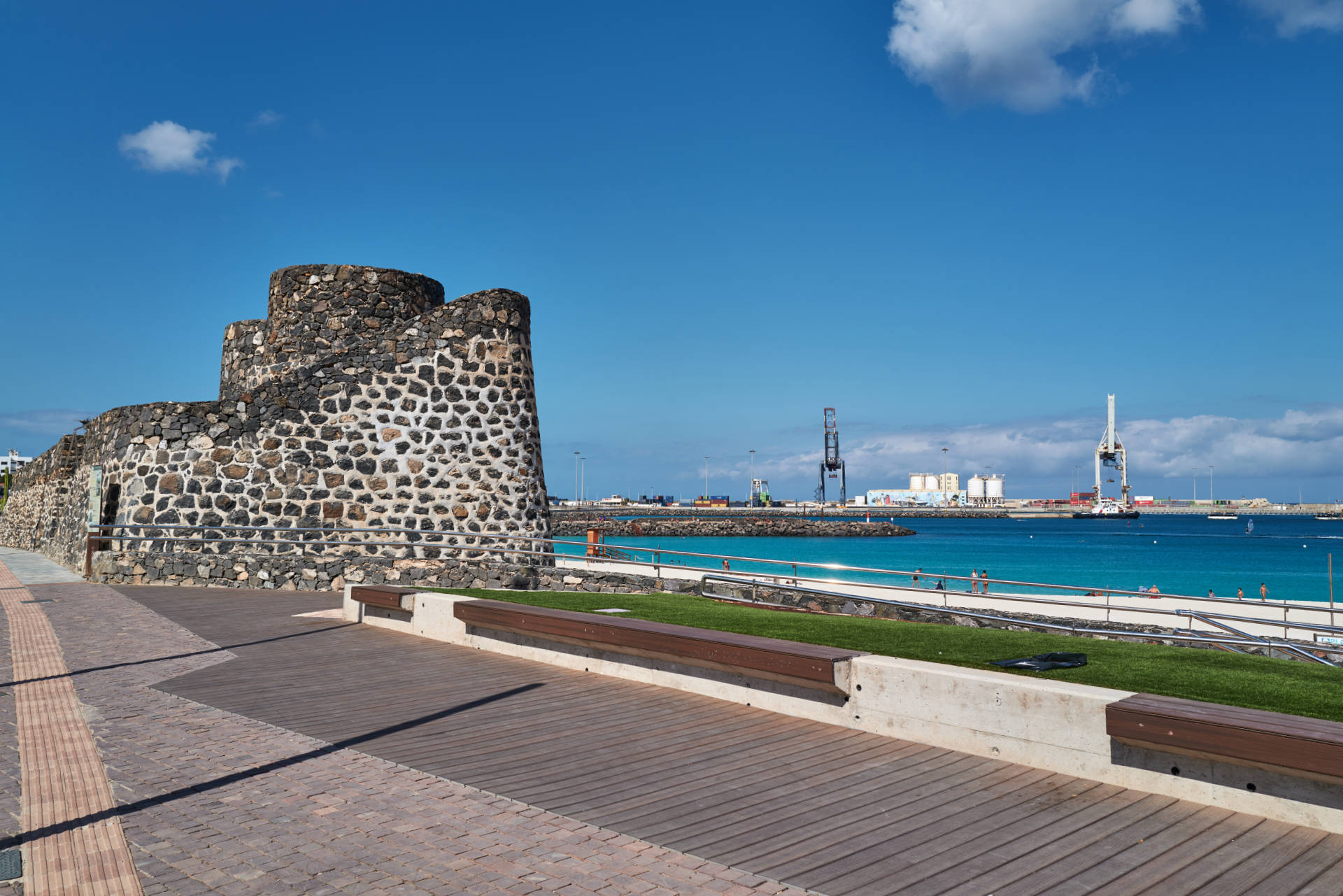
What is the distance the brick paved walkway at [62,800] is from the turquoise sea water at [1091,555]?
14.5 meters

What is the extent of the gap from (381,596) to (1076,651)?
752 cm

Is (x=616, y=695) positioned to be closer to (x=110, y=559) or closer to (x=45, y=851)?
(x=45, y=851)

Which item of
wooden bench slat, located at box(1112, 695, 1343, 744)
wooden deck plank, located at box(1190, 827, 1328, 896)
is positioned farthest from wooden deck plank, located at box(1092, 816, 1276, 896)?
wooden bench slat, located at box(1112, 695, 1343, 744)

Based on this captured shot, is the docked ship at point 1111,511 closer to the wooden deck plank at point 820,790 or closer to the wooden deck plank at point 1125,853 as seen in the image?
the wooden deck plank at point 820,790

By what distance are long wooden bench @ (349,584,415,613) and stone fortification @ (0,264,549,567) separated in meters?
3.90

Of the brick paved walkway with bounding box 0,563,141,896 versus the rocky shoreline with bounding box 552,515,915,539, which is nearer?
the brick paved walkway with bounding box 0,563,141,896

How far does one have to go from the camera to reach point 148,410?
1589cm

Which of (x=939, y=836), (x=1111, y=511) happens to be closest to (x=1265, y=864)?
(x=939, y=836)

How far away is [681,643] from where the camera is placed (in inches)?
284

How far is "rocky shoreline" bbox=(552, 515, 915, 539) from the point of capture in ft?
341

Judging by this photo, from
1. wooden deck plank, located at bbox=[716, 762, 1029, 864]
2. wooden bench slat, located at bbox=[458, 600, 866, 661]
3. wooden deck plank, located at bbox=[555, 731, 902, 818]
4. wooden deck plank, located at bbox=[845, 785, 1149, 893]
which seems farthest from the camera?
wooden bench slat, located at bbox=[458, 600, 866, 661]

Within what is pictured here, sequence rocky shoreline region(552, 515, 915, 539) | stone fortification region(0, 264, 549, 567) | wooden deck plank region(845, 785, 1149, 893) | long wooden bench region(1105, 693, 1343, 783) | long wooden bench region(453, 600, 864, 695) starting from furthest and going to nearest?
rocky shoreline region(552, 515, 915, 539) < stone fortification region(0, 264, 549, 567) < long wooden bench region(453, 600, 864, 695) < long wooden bench region(1105, 693, 1343, 783) < wooden deck plank region(845, 785, 1149, 893)

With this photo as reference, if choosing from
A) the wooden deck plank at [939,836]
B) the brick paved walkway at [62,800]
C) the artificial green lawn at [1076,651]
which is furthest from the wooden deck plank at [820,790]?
→ the brick paved walkway at [62,800]

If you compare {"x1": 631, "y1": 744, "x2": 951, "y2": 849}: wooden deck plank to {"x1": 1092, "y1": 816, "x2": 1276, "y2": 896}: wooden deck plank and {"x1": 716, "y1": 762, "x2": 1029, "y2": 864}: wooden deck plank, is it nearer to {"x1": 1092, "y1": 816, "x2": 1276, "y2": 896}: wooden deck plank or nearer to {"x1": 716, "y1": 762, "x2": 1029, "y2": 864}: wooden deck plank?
{"x1": 716, "y1": 762, "x2": 1029, "y2": 864}: wooden deck plank
